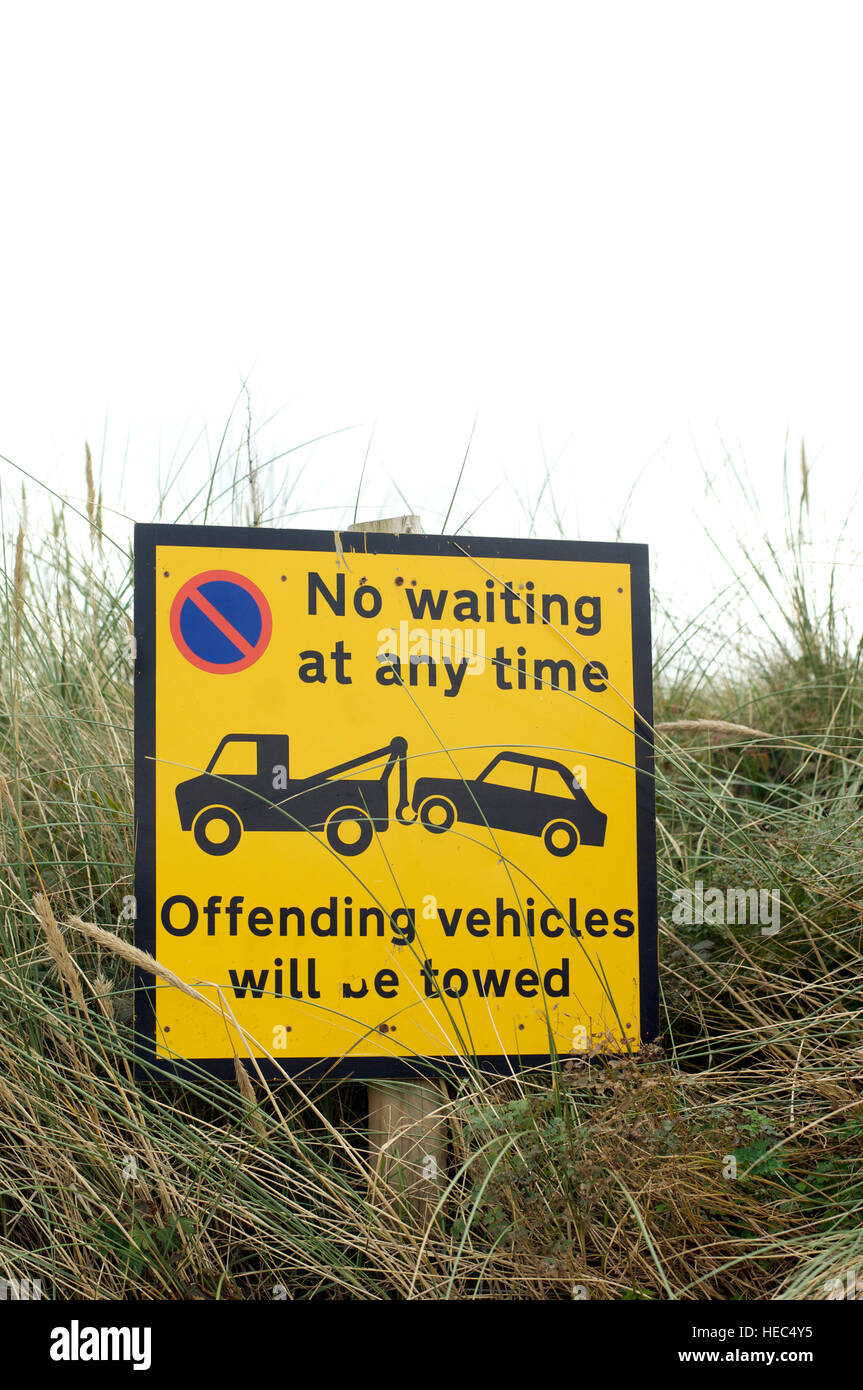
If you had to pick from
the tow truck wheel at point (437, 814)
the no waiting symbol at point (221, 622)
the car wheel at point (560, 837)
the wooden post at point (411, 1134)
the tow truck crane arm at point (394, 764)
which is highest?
the no waiting symbol at point (221, 622)

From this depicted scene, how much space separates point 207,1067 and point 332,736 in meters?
0.71

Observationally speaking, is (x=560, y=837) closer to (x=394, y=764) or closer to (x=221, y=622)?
(x=394, y=764)

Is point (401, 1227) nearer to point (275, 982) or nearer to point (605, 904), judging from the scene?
point (275, 982)

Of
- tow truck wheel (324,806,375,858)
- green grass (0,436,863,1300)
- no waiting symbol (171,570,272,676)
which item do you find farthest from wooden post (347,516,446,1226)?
no waiting symbol (171,570,272,676)

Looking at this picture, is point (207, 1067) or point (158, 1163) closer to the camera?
point (158, 1163)

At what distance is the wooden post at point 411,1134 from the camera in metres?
1.86

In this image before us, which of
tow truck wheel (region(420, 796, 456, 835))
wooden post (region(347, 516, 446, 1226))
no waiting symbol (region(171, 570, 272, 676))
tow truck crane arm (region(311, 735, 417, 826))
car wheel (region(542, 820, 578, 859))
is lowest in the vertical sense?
wooden post (region(347, 516, 446, 1226))

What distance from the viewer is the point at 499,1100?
189 cm

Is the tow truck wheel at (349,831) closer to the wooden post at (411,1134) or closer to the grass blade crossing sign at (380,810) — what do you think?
the grass blade crossing sign at (380,810)

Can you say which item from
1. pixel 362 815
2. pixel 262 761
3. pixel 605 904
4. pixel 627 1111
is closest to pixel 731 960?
pixel 605 904

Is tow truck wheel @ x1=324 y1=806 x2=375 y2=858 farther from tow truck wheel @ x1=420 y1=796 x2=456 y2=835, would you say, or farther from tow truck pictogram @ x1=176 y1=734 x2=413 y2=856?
tow truck wheel @ x1=420 y1=796 x2=456 y2=835

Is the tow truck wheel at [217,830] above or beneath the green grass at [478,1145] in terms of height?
above

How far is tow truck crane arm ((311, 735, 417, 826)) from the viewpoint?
1996 mm

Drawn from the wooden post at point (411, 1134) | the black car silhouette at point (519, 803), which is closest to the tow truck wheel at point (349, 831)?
the black car silhouette at point (519, 803)
